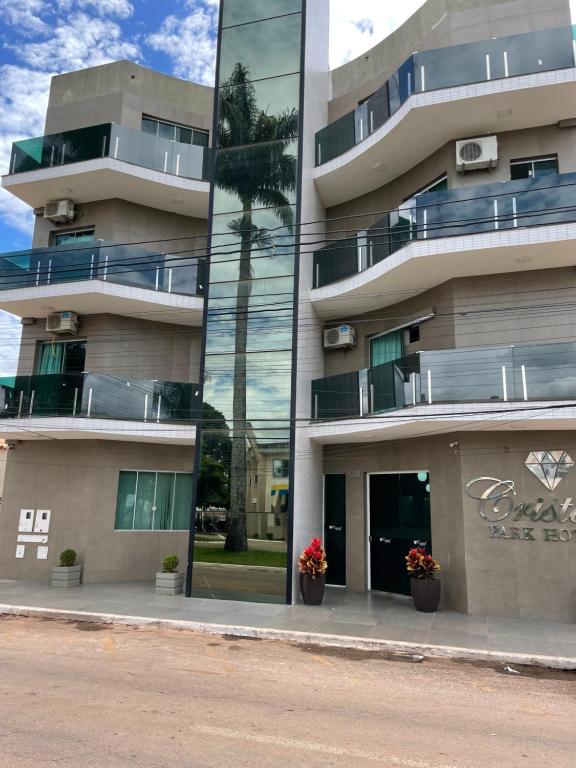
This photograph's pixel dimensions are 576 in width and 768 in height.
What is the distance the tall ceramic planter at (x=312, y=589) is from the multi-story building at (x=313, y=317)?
336 mm

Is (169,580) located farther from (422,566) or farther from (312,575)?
(422,566)

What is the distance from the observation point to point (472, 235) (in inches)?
479

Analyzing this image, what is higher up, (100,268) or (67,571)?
(100,268)

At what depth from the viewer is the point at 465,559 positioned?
39.8 feet

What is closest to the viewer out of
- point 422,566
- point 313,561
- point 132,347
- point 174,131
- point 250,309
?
point 422,566

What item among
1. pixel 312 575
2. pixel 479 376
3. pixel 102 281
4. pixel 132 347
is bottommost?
pixel 312 575

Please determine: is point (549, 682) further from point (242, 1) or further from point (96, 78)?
point (96, 78)

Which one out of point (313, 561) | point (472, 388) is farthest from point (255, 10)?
point (313, 561)

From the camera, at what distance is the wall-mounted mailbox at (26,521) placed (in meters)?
16.3

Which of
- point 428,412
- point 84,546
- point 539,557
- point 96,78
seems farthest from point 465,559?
point 96,78

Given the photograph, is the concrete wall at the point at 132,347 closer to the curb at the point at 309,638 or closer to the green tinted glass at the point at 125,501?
the green tinted glass at the point at 125,501

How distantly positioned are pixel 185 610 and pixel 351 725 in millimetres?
7045

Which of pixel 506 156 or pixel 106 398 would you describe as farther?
pixel 106 398

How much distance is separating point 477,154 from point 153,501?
13.1 metres
